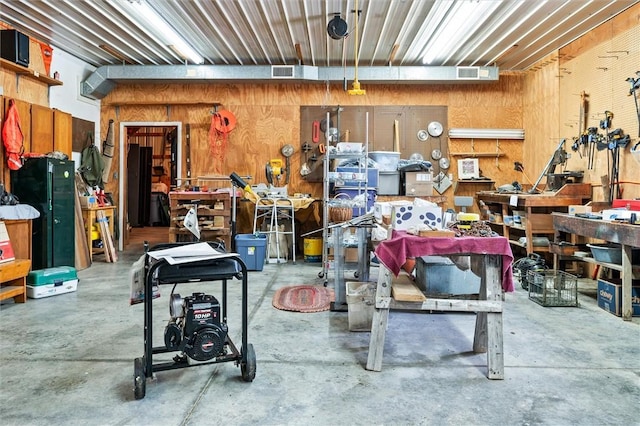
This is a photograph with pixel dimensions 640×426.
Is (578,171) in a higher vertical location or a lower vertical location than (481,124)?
lower

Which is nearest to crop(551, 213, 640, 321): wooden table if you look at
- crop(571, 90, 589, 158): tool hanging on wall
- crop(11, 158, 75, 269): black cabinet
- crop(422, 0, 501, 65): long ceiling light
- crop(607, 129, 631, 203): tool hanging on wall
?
crop(607, 129, 631, 203): tool hanging on wall

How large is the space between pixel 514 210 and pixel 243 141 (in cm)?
461

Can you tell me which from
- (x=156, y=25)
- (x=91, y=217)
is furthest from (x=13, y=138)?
(x=156, y=25)

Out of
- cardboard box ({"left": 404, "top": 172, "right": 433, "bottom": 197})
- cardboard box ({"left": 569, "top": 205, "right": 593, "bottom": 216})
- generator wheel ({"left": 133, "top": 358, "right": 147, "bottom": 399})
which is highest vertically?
cardboard box ({"left": 404, "top": 172, "right": 433, "bottom": 197})

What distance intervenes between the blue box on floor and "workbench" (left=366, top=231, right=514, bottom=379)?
11.2 ft

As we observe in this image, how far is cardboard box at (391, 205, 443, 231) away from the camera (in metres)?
2.91

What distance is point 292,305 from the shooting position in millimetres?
4160

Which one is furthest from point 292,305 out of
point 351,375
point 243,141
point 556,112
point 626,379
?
point 556,112

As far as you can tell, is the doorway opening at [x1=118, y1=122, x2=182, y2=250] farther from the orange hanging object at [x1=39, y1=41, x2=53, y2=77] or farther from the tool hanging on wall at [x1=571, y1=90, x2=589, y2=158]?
the tool hanging on wall at [x1=571, y1=90, x2=589, y2=158]

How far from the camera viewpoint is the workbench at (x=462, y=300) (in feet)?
8.48

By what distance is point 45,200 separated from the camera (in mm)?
5152

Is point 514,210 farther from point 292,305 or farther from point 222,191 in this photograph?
point 222,191

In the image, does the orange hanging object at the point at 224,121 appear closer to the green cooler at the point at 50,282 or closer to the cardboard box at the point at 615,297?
the green cooler at the point at 50,282

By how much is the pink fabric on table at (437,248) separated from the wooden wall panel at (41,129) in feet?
17.2
